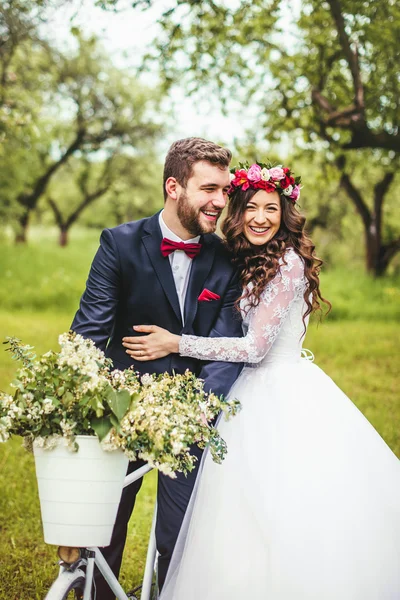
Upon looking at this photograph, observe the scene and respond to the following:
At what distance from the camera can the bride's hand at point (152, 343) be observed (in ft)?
10.7

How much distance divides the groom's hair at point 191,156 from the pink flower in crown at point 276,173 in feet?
0.96

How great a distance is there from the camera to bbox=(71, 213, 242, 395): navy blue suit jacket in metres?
3.32

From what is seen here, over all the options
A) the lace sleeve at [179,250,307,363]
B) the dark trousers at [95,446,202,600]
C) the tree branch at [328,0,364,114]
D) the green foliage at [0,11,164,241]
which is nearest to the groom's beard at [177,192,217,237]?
the lace sleeve at [179,250,307,363]

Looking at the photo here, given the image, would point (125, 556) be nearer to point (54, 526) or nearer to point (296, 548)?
point (296, 548)

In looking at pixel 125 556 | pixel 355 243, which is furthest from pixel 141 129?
pixel 125 556

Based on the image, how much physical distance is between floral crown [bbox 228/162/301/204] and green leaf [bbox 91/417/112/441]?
1.74 meters

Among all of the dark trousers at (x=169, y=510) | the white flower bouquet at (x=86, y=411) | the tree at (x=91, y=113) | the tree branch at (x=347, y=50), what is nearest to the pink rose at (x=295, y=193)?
the dark trousers at (x=169, y=510)

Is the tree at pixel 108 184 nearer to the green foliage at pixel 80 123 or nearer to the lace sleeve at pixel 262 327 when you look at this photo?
the green foliage at pixel 80 123

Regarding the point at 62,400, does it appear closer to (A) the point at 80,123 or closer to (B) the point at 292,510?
(B) the point at 292,510

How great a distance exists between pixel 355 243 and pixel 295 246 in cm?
2675

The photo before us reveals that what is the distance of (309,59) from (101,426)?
759 centimetres

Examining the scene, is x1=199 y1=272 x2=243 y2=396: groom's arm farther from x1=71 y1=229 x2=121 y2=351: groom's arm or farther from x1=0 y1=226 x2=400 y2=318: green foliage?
x1=0 y1=226 x2=400 y2=318: green foliage

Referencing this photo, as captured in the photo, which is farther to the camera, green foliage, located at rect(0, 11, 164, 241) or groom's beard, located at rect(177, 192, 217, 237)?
green foliage, located at rect(0, 11, 164, 241)

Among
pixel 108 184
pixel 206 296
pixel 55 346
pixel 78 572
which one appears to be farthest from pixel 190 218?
pixel 108 184
